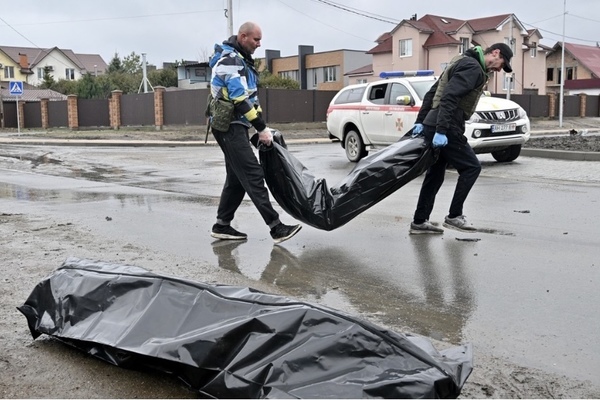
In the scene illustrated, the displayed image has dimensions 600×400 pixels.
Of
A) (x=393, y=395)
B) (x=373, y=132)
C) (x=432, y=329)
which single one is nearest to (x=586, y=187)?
(x=373, y=132)

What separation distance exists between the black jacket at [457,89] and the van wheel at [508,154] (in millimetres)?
7811

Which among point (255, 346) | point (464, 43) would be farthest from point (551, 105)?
point (255, 346)

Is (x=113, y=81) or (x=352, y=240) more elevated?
(x=113, y=81)

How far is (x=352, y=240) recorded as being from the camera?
6.56m

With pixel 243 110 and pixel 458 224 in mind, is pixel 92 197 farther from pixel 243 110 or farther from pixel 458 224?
pixel 458 224

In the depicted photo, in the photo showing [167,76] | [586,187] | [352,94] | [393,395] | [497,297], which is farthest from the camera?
[167,76]

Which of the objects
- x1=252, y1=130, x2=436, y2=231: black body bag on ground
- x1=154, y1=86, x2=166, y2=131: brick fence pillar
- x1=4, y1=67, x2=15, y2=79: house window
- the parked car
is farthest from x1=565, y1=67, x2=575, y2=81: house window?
x1=252, y1=130, x2=436, y2=231: black body bag on ground

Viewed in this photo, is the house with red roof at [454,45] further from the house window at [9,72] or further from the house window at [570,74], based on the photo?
the house window at [9,72]

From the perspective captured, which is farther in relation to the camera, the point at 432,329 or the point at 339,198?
the point at 339,198

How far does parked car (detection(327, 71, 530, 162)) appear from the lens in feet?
41.9

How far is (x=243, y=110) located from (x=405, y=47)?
56274 millimetres

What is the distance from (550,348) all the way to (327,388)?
1.58 metres

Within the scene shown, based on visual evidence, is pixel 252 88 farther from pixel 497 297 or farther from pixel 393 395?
pixel 393 395

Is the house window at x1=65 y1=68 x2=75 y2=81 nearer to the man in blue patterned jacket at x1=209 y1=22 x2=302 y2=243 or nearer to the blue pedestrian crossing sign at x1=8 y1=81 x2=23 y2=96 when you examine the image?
the blue pedestrian crossing sign at x1=8 y1=81 x2=23 y2=96
